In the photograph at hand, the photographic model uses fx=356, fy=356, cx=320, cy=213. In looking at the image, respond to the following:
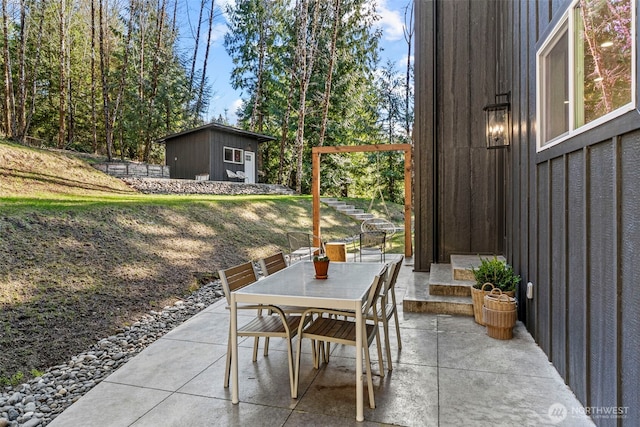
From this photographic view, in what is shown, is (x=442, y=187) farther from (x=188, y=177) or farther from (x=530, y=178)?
(x=188, y=177)

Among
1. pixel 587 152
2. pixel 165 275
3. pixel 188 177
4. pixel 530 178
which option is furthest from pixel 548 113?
pixel 188 177

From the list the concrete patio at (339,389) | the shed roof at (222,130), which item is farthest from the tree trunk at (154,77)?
the concrete patio at (339,389)

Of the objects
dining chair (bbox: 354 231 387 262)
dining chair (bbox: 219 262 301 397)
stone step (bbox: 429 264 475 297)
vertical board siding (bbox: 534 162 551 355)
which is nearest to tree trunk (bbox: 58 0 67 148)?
dining chair (bbox: 354 231 387 262)

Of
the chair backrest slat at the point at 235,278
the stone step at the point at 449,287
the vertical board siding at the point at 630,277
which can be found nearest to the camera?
the vertical board siding at the point at 630,277

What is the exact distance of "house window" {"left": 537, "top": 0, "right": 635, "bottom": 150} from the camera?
1709 millimetres

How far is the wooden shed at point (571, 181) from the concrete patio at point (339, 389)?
0.84 feet

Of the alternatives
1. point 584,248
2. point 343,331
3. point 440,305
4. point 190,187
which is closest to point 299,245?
point 440,305

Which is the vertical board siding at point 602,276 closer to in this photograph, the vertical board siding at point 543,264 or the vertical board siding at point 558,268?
the vertical board siding at point 558,268

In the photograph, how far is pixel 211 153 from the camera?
49.1ft

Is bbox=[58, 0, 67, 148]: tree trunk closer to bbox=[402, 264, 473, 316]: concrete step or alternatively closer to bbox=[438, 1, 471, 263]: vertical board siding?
bbox=[438, 1, 471, 263]: vertical board siding

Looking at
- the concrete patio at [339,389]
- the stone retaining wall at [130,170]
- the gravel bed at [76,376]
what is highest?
the stone retaining wall at [130,170]

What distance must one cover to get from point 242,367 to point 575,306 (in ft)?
7.54

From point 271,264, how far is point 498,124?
3.05 m

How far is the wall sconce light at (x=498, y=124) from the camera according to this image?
4059mm
